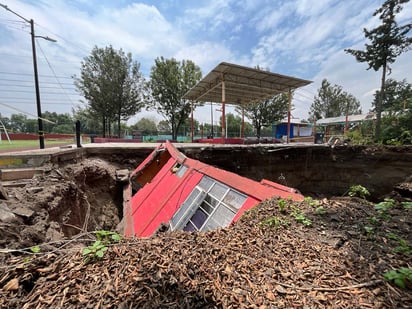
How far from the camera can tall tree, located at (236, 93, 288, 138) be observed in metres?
22.5

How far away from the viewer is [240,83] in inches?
437

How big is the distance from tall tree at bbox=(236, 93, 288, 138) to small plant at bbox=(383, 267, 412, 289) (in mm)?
22582

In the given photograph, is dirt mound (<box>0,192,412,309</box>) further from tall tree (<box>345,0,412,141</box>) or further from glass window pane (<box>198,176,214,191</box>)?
tall tree (<box>345,0,412,141</box>)

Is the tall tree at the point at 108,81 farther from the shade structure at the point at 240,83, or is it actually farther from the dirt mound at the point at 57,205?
the dirt mound at the point at 57,205

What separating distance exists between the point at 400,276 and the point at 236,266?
2.97 ft

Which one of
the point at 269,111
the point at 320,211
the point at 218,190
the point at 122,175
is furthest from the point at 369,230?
the point at 269,111

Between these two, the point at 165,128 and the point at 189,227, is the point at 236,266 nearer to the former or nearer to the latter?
the point at 189,227

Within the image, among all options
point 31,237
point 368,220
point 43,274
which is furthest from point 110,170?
point 368,220

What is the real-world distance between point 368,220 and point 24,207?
4.00 m

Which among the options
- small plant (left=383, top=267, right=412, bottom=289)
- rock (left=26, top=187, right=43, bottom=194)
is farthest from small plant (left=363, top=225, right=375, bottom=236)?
rock (left=26, top=187, right=43, bottom=194)

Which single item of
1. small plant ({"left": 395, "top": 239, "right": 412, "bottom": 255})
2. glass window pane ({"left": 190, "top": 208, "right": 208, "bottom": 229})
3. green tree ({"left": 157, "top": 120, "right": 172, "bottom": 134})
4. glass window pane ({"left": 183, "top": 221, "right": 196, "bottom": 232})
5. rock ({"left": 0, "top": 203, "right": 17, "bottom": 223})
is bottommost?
glass window pane ({"left": 183, "top": 221, "right": 196, "bottom": 232})

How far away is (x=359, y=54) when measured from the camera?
36.5ft

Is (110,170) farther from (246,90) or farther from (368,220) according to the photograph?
(246,90)

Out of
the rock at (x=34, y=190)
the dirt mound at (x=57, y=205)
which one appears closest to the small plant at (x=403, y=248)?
the dirt mound at (x=57, y=205)
